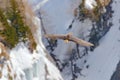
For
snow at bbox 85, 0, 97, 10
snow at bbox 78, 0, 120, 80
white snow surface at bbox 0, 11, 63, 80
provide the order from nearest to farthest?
white snow surface at bbox 0, 11, 63, 80 < snow at bbox 78, 0, 120, 80 < snow at bbox 85, 0, 97, 10

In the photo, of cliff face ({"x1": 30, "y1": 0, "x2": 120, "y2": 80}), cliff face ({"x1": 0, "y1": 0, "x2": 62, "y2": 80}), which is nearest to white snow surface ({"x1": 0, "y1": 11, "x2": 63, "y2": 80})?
cliff face ({"x1": 0, "y1": 0, "x2": 62, "y2": 80})

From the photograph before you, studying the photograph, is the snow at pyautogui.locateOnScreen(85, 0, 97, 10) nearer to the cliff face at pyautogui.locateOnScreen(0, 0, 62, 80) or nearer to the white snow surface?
the white snow surface

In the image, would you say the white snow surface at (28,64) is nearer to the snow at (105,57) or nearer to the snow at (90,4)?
the snow at (105,57)

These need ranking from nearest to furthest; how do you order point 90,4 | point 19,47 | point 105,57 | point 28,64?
point 28,64 < point 19,47 < point 105,57 < point 90,4

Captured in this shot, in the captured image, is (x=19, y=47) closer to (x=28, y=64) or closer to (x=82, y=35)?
(x=28, y=64)

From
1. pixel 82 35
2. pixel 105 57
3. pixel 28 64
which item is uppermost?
pixel 28 64

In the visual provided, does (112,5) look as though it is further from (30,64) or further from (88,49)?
(30,64)

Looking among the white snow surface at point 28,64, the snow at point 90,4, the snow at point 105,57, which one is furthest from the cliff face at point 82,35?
the white snow surface at point 28,64

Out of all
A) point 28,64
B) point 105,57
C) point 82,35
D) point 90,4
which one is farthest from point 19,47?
point 90,4
